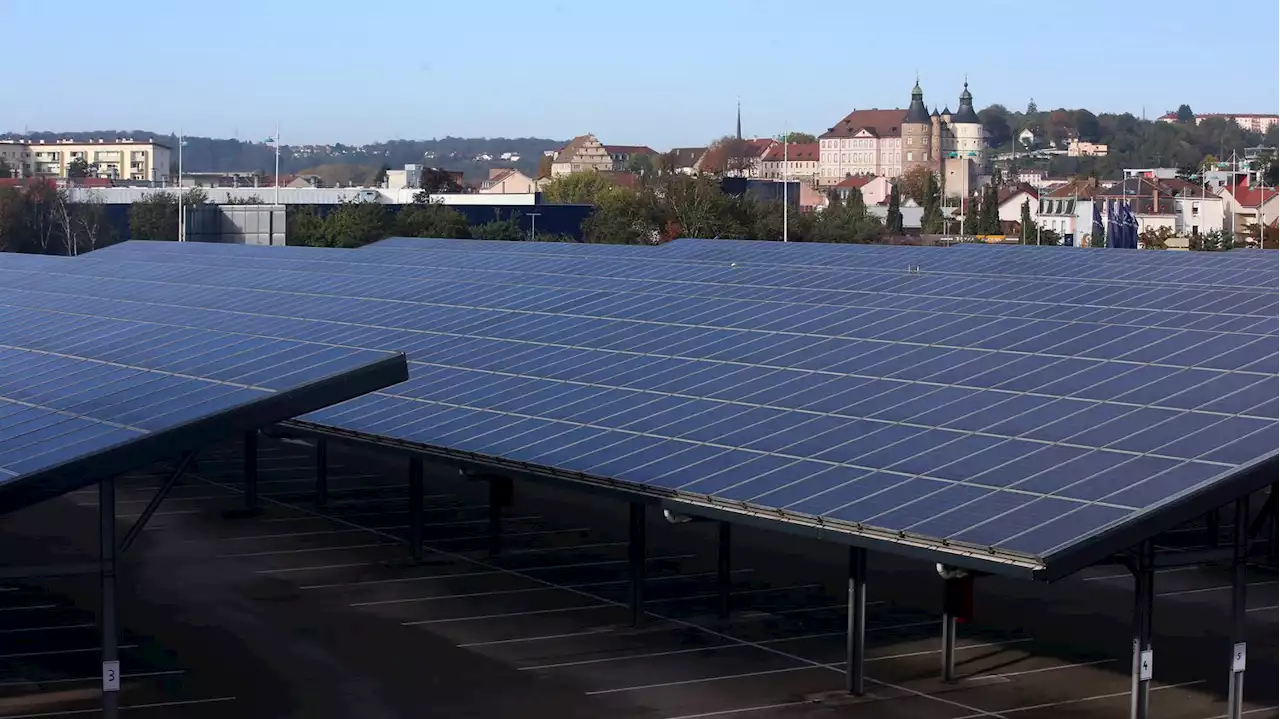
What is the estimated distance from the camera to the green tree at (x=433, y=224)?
7712cm

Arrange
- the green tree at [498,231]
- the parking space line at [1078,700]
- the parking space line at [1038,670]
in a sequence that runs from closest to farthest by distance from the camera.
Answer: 1. the parking space line at [1078,700]
2. the parking space line at [1038,670]
3. the green tree at [498,231]

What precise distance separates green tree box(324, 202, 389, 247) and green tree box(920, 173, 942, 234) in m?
53.7

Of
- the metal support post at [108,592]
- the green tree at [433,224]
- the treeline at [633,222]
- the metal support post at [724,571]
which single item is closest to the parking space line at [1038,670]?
the metal support post at [724,571]

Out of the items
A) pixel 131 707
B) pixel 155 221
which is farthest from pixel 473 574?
pixel 155 221

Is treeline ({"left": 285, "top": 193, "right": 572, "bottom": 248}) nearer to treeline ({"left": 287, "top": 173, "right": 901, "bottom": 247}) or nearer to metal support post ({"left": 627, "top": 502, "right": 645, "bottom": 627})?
treeline ({"left": 287, "top": 173, "right": 901, "bottom": 247})

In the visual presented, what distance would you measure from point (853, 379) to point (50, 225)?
7752 cm

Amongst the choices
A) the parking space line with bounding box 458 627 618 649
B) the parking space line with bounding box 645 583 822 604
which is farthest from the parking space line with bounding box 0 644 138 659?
the parking space line with bounding box 645 583 822 604

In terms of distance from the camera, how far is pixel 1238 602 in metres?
18.5

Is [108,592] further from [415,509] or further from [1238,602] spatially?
[1238,602]

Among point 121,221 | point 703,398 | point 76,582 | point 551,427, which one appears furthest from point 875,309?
point 121,221

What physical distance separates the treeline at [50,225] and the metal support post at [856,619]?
255ft

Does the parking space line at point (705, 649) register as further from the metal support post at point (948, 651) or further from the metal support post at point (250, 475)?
the metal support post at point (250, 475)

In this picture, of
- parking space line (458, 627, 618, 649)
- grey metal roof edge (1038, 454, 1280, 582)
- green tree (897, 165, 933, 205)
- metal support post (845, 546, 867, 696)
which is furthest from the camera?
green tree (897, 165, 933, 205)

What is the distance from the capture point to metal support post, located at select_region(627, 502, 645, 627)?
74.7ft
